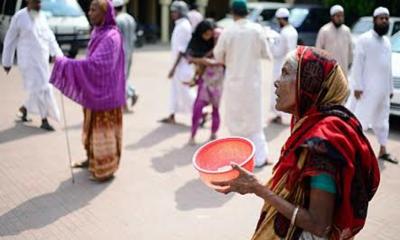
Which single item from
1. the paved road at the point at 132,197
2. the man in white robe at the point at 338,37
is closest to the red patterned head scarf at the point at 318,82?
the paved road at the point at 132,197

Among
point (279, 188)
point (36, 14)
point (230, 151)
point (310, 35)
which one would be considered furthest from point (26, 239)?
point (310, 35)

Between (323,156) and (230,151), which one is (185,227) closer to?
(230,151)

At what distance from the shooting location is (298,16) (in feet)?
56.1

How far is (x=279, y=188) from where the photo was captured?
6.61 ft

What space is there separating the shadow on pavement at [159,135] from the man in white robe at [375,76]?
268 centimetres

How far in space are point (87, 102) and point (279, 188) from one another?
9.97ft

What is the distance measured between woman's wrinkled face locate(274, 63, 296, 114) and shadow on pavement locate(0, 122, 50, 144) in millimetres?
5303

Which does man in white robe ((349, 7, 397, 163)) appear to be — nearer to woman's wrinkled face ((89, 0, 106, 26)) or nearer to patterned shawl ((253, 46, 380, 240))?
woman's wrinkled face ((89, 0, 106, 26))

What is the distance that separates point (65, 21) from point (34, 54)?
8.24 m

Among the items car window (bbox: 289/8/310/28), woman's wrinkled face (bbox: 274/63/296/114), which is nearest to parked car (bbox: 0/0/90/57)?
car window (bbox: 289/8/310/28)

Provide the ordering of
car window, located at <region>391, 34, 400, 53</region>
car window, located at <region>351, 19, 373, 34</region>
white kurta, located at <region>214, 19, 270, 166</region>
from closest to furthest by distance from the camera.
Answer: white kurta, located at <region>214, 19, 270, 166</region>, car window, located at <region>391, 34, 400, 53</region>, car window, located at <region>351, 19, 373, 34</region>

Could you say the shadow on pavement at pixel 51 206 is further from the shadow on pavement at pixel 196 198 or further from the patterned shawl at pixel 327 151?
the patterned shawl at pixel 327 151

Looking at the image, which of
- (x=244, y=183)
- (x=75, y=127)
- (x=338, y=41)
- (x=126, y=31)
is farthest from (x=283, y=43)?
(x=244, y=183)

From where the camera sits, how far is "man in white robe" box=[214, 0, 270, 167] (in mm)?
5125
